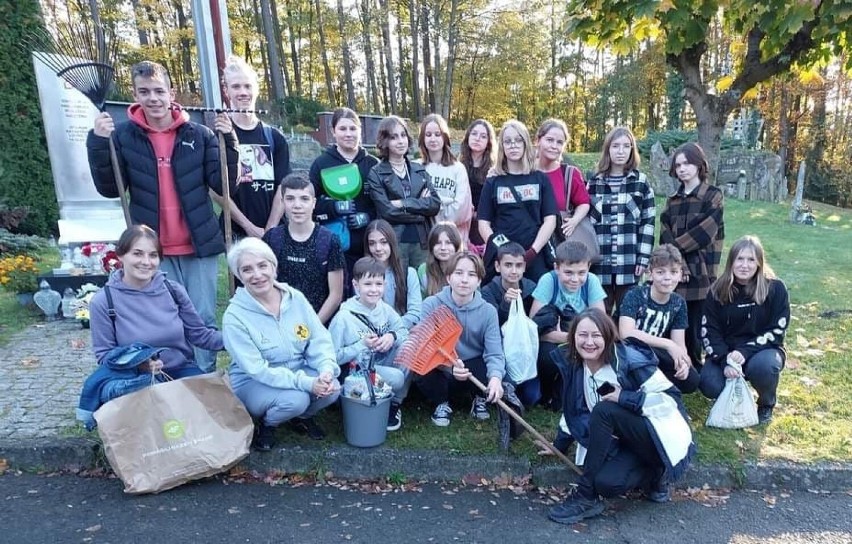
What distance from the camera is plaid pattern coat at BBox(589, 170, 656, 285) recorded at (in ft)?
14.8

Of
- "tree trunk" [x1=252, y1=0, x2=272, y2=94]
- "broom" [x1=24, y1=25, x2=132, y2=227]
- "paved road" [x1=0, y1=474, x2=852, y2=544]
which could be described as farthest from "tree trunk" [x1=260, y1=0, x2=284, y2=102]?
"paved road" [x1=0, y1=474, x2=852, y2=544]

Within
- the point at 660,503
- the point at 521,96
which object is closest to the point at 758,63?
the point at 660,503

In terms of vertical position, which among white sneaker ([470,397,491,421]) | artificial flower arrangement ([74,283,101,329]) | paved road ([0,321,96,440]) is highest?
artificial flower arrangement ([74,283,101,329])

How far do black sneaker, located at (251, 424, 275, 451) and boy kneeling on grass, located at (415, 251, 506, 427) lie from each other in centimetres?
96

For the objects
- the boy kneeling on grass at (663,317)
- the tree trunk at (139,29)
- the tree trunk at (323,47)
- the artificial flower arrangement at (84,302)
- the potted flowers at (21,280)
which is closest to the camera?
the boy kneeling on grass at (663,317)

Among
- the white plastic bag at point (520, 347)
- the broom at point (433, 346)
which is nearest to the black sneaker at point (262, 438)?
the broom at point (433, 346)

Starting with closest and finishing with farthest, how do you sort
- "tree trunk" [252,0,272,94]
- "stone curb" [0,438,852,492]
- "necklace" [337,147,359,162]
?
"stone curb" [0,438,852,492], "necklace" [337,147,359,162], "tree trunk" [252,0,272,94]

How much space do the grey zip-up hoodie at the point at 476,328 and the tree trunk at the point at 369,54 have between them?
2326 cm

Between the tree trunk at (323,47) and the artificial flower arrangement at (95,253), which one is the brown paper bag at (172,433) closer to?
the artificial flower arrangement at (95,253)

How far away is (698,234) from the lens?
433 cm

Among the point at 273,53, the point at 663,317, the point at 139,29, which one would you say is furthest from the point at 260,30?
the point at 663,317

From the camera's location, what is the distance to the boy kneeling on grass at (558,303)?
12.7 ft

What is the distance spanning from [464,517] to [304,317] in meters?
1.44

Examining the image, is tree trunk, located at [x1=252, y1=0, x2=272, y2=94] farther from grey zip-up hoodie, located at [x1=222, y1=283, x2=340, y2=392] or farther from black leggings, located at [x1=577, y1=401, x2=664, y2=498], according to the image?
black leggings, located at [x1=577, y1=401, x2=664, y2=498]
